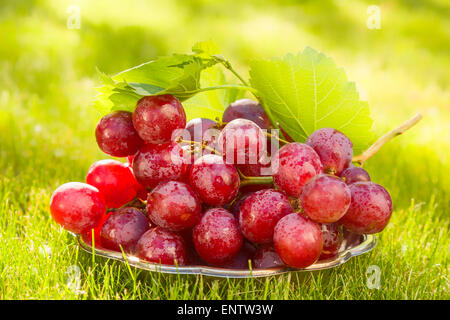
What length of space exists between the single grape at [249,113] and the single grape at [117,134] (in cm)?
26

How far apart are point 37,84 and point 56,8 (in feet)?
5.03

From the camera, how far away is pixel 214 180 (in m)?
1.15

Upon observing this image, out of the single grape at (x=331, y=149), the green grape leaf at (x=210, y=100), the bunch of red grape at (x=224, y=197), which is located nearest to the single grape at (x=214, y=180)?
the bunch of red grape at (x=224, y=197)

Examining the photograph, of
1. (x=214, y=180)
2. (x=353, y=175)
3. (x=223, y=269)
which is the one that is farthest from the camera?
(x=353, y=175)

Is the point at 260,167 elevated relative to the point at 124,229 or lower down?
elevated

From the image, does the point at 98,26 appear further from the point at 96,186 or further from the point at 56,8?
the point at 96,186

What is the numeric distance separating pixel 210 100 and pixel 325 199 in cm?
55

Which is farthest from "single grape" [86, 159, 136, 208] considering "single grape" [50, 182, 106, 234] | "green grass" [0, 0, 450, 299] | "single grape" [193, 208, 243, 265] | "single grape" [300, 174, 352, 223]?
"single grape" [300, 174, 352, 223]

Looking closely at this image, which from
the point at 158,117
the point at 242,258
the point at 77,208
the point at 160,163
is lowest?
the point at 242,258

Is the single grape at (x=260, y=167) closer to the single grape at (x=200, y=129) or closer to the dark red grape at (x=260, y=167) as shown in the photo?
the dark red grape at (x=260, y=167)

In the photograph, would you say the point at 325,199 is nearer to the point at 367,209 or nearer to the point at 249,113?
the point at 367,209

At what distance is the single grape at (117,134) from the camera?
1232mm

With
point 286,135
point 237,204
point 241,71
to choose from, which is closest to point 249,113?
point 286,135

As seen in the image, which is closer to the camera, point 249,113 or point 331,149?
point 331,149
